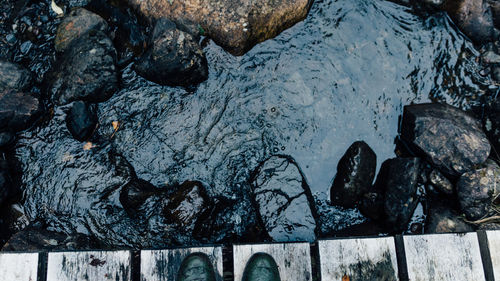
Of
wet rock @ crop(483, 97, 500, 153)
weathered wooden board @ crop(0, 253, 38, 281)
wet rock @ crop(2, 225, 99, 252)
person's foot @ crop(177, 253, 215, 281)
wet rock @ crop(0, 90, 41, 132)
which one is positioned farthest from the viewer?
wet rock @ crop(483, 97, 500, 153)

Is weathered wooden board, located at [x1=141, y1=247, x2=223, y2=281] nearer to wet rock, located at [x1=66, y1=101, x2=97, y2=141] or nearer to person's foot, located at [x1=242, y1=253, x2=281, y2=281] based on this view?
person's foot, located at [x1=242, y1=253, x2=281, y2=281]

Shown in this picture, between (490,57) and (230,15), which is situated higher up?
(230,15)

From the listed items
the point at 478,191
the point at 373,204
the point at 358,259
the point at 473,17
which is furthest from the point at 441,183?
the point at 473,17

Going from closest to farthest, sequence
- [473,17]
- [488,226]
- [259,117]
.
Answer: [488,226]
[259,117]
[473,17]

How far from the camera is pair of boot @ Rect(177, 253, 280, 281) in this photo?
286cm

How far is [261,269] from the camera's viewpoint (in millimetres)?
2887

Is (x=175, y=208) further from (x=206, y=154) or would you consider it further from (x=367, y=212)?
(x=367, y=212)

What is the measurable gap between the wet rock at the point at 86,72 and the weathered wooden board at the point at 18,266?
150 cm

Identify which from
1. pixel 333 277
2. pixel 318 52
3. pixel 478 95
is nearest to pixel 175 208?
pixel 333 277

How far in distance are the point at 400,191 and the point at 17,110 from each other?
3860 millimetres

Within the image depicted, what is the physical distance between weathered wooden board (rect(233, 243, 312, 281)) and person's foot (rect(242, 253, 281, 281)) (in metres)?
0.04

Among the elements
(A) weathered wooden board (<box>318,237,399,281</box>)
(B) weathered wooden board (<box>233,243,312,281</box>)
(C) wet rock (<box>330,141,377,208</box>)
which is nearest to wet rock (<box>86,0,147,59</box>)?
(B) weathered wooden board (<box>233,243,312,281</box>)

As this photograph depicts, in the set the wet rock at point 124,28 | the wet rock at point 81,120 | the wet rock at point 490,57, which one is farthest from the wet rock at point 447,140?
the wet rock at point 81,120

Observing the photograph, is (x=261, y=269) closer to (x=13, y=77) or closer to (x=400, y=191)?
(x=400, y=191)
